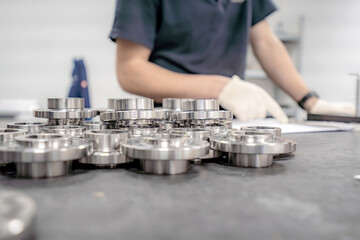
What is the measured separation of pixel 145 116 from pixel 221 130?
0.38 feet

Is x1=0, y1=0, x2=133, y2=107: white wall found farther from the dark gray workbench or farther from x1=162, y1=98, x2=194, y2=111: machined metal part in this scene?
the dark gray workbench

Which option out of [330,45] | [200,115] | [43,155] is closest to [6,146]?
[43,155]

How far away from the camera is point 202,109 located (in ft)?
1.61

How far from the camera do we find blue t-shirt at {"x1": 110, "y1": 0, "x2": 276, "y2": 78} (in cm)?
112

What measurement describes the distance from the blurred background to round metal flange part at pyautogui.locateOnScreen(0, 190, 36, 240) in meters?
2.62

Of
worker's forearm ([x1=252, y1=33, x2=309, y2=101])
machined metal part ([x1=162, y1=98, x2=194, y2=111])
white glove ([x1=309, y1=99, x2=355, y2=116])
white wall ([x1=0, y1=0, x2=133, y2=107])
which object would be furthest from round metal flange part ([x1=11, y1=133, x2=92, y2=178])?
white wall ([x1=0, y1=0, x2=133, y2=107])

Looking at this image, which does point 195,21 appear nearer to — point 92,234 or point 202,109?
point 202,109

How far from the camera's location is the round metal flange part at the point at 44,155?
0.96 ft

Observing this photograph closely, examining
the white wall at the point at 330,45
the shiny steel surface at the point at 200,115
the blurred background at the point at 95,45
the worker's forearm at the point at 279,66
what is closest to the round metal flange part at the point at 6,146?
the shiny steel surface at the point at 200,115

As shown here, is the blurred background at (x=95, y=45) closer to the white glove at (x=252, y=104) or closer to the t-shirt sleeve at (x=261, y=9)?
the t-shirt sleeve at (x=261, y=9)

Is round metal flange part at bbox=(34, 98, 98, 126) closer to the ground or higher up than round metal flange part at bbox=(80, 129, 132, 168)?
higher up

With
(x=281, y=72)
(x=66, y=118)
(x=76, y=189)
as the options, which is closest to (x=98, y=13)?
(x=281, y=72)

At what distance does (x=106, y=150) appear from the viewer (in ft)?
1.20

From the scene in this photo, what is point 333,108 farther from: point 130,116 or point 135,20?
point 130,116
